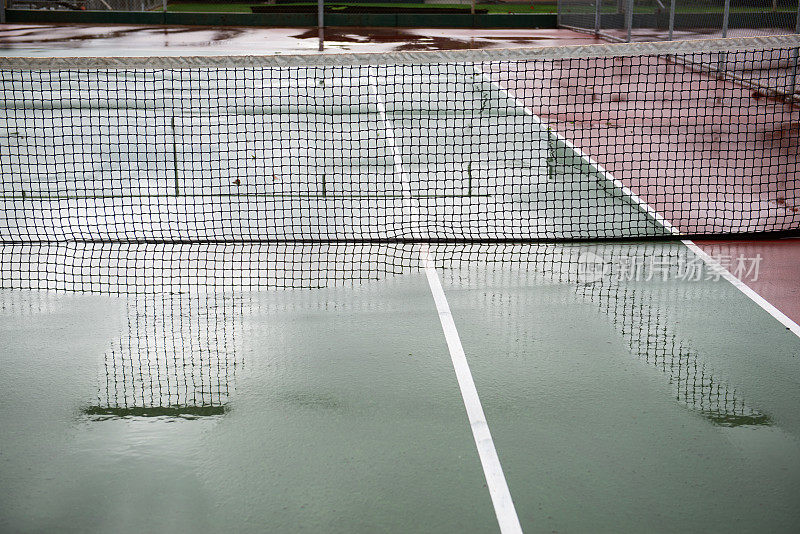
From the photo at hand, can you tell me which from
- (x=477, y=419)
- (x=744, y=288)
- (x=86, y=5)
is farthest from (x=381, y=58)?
(x=86, y=5)

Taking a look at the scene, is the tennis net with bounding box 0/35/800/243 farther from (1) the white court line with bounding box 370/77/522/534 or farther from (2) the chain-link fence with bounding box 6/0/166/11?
(2) the chain-link fence with bounding box 6/0/166/11

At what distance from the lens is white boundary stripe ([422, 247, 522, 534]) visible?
14.1ft

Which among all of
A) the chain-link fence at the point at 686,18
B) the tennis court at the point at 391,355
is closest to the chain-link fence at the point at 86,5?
the chain-link fence at the point at 686,18

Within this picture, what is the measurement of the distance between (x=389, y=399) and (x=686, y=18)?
18939 mm

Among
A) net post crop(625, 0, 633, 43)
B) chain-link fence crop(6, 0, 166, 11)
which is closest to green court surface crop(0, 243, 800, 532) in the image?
net post crop(625, 0, 633, 43)

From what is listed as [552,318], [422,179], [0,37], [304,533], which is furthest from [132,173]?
[0,37]

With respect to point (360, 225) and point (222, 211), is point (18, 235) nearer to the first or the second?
point (222, 211)

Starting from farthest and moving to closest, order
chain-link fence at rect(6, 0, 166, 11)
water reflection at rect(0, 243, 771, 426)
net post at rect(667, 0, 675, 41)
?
chain-link fence at rect(6, 0, 166, 11) < net post at rect(667, 0, 675, 41) < water reflection at rect(0, 243, 771, 426)

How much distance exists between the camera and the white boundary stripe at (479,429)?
4285mm

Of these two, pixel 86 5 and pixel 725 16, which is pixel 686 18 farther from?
pixel 86 5

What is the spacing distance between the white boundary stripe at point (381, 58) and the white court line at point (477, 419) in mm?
1991

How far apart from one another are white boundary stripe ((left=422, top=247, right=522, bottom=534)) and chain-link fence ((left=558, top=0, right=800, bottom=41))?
12555 millimetres

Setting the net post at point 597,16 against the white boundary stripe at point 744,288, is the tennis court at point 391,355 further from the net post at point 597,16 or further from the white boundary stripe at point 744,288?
the net post at point 597,16

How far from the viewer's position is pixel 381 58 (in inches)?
328
